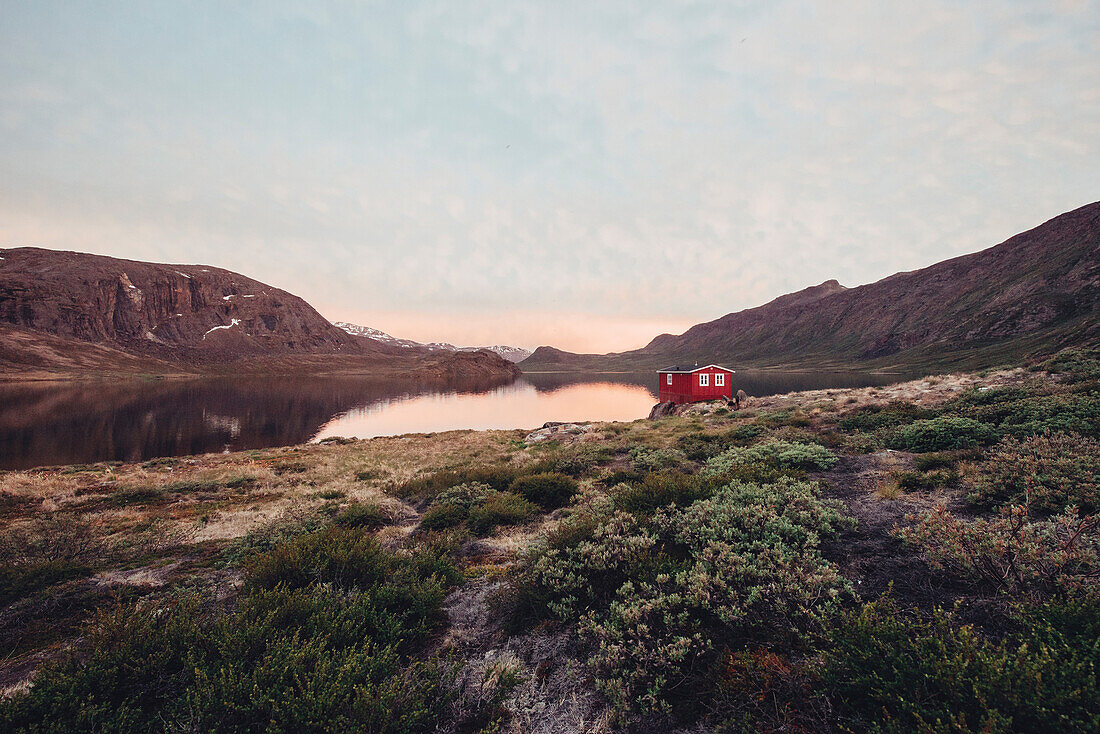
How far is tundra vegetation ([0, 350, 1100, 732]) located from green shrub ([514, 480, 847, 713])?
27mm

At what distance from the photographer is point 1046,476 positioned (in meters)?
5.41

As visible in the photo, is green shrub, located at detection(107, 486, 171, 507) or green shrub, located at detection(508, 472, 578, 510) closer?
green shrub, located at detection(508, 472, 578, 510)

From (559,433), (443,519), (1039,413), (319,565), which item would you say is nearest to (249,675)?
(319,565)

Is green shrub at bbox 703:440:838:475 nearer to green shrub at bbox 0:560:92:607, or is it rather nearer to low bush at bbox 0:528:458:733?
low bush at bbox 0:528:458:733

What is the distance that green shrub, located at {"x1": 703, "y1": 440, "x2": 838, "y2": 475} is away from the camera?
8.40 meters

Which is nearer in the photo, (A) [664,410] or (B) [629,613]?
(B) [629,613]

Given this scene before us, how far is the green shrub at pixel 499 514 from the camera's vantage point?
7.84 m

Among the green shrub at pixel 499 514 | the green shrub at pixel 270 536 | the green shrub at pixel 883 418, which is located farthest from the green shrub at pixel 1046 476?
the green shrub at pixel 270 536

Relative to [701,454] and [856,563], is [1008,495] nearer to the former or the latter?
[856,563]

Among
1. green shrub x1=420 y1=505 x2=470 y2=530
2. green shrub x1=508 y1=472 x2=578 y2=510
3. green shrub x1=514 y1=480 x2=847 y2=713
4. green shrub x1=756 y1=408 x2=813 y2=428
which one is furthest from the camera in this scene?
green shrub x1=756 y1=408 x2=813 y2=428

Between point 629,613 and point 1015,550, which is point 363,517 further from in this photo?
point 1015,550

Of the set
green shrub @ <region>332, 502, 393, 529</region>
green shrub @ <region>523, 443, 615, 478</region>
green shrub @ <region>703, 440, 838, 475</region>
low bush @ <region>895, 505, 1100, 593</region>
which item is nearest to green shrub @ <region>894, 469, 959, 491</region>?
green shrub @ <region>703, 440, 838, 475</region>

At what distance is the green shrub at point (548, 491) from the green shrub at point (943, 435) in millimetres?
8078

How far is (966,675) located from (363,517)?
914 cm
